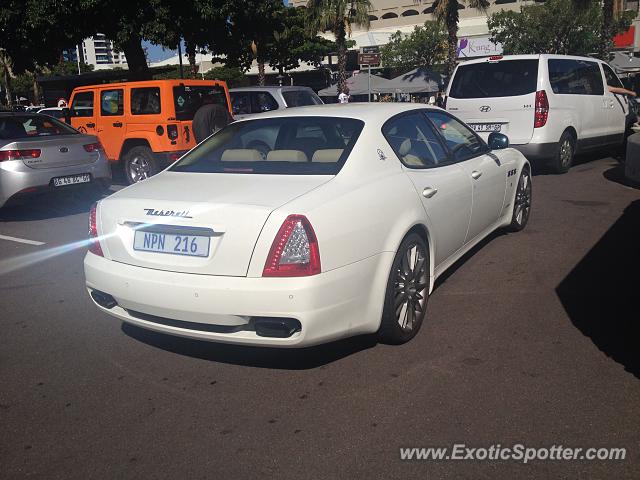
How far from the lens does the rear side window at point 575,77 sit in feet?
31.3

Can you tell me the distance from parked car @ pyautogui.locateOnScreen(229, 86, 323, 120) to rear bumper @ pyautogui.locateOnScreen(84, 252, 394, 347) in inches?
360

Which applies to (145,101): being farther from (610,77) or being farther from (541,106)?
(610,77)

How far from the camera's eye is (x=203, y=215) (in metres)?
3.13

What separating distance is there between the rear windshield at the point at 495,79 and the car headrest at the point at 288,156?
6470 millimetres

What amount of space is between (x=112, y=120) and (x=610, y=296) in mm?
9013

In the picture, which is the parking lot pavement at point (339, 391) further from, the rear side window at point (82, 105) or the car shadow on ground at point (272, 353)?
the rear side window at point (82, 105)

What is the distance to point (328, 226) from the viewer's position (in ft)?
10.1

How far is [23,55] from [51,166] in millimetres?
14587

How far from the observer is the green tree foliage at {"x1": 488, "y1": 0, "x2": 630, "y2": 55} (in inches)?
1474

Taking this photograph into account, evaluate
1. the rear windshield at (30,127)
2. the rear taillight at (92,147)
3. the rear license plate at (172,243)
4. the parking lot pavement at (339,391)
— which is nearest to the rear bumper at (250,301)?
the rear license plate at (172,243)

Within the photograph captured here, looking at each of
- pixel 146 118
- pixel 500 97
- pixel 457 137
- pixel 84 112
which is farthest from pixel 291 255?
pixel 84 112

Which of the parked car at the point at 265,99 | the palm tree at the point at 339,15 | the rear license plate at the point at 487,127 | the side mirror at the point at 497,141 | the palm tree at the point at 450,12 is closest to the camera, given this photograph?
the side mirror at the point at 497,141

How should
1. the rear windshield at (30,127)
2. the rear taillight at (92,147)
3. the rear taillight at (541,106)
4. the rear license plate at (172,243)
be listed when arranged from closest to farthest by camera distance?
the rear license plate at (172,243), the rear windshield at (30,127), the rear taillight at (92,147), the rear taillight at (541,106)

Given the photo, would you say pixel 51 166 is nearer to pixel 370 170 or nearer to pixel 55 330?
pixel 55 330
